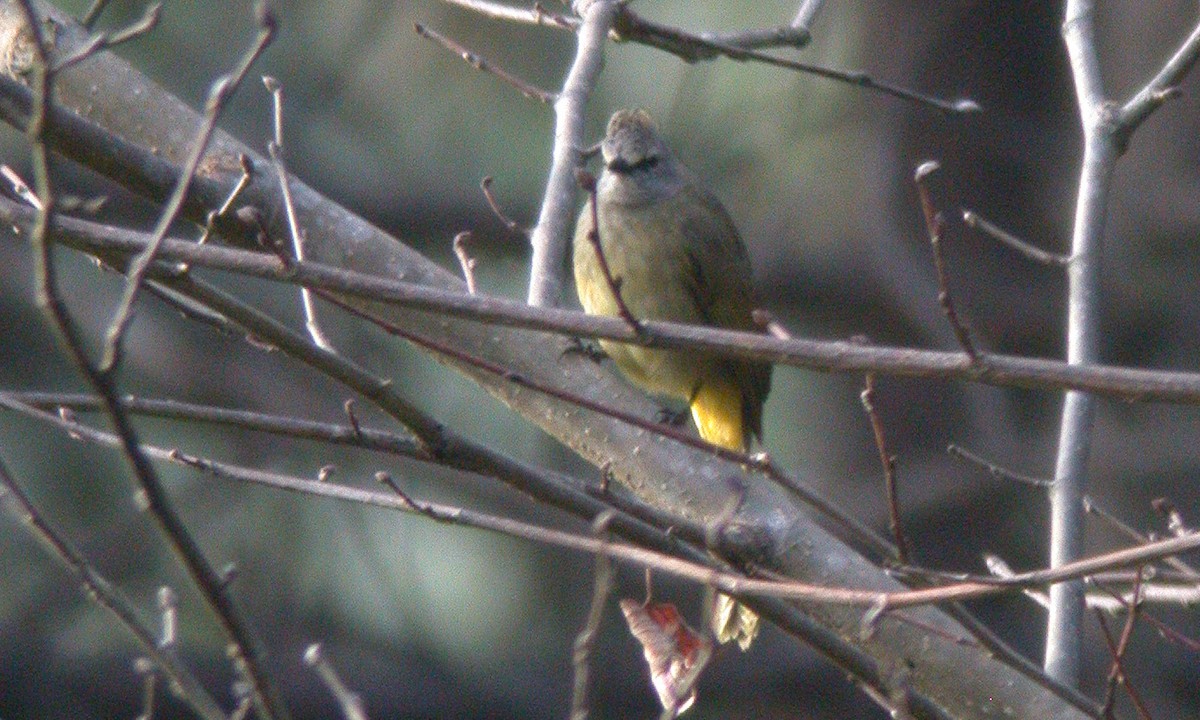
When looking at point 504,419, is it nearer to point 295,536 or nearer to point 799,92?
point 295,536

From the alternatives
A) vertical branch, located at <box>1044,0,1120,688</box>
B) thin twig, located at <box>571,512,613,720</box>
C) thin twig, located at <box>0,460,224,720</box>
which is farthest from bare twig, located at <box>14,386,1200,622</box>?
vertical branch, located at <box>1044,0,1120,688</box>

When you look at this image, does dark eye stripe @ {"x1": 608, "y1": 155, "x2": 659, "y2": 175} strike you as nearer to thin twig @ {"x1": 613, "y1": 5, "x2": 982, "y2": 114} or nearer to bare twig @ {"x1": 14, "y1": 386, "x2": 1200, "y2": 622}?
thin twig @ {"x1": 613, "y1": 5, "x2": 982, "y2": 114}

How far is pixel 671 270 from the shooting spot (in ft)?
16.8

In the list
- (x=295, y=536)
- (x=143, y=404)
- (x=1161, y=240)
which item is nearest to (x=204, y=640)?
(x=295, y=536)

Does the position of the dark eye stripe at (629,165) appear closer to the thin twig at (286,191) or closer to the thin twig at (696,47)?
the thin twig at (696,47)

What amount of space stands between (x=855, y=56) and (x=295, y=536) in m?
4.13

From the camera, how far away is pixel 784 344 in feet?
6.66

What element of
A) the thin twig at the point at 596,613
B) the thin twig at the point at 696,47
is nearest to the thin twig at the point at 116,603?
the thin twig at the point at 596,613

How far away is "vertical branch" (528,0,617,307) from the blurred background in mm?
5206

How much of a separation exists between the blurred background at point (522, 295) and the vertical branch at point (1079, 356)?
5375 mm

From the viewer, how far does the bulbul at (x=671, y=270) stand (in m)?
5.07

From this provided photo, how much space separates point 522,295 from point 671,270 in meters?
4.12

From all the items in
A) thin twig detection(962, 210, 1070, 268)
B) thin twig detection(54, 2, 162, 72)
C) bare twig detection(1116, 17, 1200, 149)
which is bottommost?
thin twig detection(962, 210, 1070, 268)

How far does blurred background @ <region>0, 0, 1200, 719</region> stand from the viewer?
8859mm
